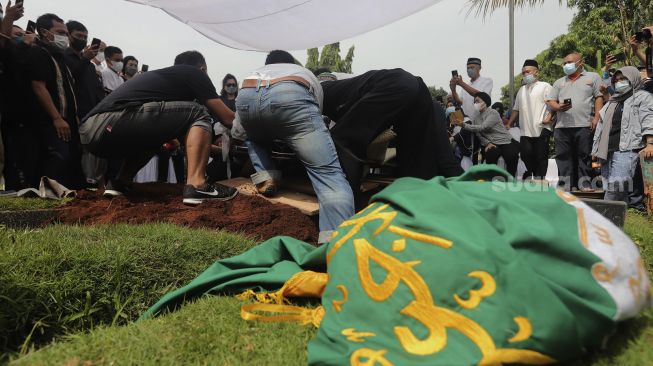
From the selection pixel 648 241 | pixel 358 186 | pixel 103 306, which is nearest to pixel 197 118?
pixel 358 186

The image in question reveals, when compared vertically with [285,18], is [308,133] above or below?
below

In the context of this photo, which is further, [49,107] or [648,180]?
[648,180]

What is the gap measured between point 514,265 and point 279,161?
7.86 ft

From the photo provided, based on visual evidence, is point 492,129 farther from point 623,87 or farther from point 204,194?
point 204,194

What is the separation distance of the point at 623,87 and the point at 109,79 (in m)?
6.20

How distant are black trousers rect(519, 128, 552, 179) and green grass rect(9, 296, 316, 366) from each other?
6104 millimetres

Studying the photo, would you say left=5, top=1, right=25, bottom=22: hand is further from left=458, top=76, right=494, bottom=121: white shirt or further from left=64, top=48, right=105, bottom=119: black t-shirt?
left=458, top=76, right=494, bottom=121: white shirt

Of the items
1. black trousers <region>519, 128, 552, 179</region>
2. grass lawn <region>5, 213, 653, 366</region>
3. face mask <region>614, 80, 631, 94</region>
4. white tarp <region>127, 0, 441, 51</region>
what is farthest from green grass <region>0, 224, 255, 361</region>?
black trousers <region>519, 128, 552, 179</region>

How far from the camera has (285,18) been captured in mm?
5035

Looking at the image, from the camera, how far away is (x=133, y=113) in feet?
9.96

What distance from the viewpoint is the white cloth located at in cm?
587

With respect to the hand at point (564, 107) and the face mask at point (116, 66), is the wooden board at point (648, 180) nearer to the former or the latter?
the hand at point (564, 107)

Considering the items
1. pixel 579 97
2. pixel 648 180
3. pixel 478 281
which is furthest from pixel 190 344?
pixel 579 97

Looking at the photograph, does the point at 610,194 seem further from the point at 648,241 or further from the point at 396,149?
the point at 396,149
